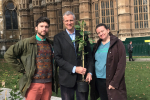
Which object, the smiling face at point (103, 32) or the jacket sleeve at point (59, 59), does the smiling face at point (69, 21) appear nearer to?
the jacket sleeve at point (59, 59)

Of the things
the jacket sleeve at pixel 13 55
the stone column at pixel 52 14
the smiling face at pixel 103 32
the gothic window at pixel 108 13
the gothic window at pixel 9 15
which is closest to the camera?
the jacket sleeve at pixel 13 55

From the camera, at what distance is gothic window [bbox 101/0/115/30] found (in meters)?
23.3

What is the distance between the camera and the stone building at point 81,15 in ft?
72.2

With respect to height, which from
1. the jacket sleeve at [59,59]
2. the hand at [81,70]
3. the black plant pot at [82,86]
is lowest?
the black plant pot at [82,86]

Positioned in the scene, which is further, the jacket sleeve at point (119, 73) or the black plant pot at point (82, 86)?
the jacket sleeve at point (119, 73)

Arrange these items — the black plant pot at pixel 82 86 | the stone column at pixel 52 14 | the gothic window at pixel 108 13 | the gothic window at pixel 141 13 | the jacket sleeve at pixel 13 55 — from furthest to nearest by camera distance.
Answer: the stone column at pixel 52 14 < the gothic window at pixel 108 13 < the gothic window at pixel 141 13 < the jacket sleeve at pixel 13 55 < the black plant pot at pixel 82 86

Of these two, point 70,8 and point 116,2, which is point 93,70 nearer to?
point 116,2

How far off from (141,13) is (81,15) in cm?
739

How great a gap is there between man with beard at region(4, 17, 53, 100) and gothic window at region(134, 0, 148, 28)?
20627 millimetres

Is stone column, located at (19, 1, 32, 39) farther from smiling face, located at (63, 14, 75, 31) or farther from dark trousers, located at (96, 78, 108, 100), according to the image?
smiling face, located at (63, 14, 75, 31)

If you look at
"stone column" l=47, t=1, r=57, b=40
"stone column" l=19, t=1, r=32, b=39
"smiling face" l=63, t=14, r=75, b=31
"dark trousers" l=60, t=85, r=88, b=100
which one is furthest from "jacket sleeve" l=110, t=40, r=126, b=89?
"stone column" l=19, t=1, r=32, b=39

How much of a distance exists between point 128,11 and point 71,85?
20484mm

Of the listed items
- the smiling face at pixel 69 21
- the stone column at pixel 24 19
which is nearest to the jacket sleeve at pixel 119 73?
the smiling face at pixel 69 21

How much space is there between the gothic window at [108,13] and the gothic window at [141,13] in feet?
8.98
